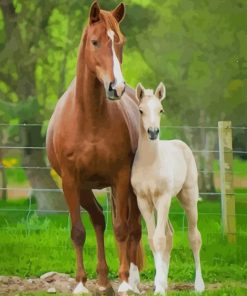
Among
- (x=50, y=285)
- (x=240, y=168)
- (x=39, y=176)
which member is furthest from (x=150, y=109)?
(x=39, y=176)

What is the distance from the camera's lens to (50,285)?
19.4 ft

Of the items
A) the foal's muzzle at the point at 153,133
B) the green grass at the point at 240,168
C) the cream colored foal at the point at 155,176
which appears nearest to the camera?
the foal's muzzle at the point at 153,133

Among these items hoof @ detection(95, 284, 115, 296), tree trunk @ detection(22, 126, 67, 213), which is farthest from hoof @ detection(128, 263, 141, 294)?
tree trunk @ detection(22, 126, 67, 213)

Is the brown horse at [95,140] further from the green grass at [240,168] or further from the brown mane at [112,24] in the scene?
the green grass at [240,168]

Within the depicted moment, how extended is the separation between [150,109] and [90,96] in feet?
1.11

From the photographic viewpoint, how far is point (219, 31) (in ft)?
28.1

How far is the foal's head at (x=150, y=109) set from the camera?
4355mm

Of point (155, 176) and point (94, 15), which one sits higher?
point (94, 15)

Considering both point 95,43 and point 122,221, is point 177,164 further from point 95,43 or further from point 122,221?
point 95,43

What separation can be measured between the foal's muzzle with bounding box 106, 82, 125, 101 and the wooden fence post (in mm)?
2720

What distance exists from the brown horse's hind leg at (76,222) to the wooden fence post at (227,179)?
7.90 feet

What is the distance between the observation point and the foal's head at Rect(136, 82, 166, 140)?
14.3 ft

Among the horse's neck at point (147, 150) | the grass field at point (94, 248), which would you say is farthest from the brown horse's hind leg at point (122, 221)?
the grass field at point (94, 248)

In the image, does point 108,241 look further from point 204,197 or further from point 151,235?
point 151,235
